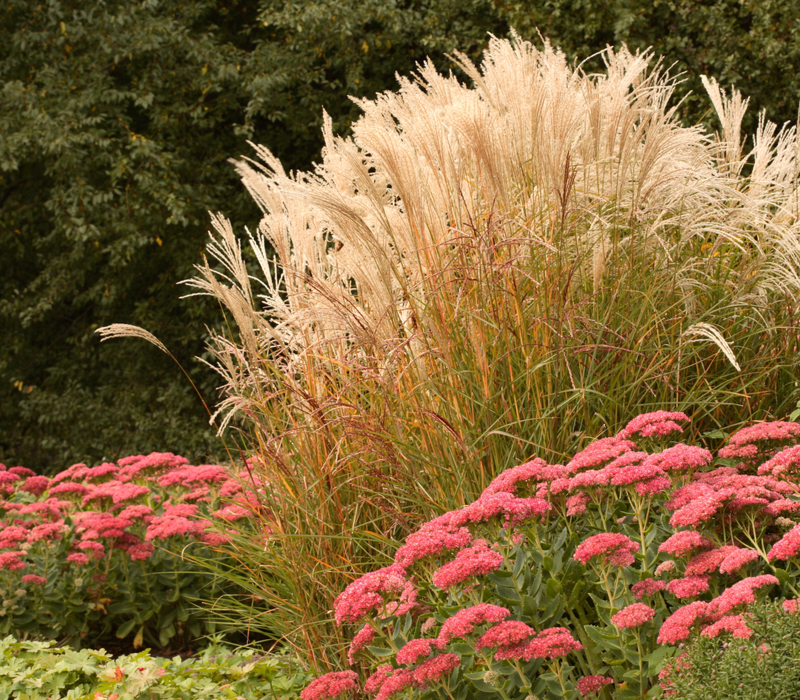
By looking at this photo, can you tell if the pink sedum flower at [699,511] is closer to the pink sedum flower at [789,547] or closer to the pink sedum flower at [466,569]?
the pink sedum flower at [789,547]

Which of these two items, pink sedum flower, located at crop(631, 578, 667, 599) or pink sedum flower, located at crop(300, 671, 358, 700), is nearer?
pink sedum flower, located at crop(631, 578, 667, 599)

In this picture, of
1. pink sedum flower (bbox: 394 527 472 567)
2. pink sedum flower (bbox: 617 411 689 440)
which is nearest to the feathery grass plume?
pink sedum flower (bbox: 617 411 689 440)

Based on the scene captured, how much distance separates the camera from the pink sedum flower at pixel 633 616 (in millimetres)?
1846

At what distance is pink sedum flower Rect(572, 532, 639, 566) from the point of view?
1918 mm

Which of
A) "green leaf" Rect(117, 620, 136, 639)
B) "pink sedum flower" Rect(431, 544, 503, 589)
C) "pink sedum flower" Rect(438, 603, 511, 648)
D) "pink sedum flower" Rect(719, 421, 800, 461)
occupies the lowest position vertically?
"green leaf" Rect(117, 620, 136, 639)

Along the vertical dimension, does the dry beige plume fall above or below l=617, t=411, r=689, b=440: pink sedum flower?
above

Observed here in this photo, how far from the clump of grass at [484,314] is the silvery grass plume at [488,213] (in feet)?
0.04

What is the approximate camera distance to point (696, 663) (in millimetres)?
1719

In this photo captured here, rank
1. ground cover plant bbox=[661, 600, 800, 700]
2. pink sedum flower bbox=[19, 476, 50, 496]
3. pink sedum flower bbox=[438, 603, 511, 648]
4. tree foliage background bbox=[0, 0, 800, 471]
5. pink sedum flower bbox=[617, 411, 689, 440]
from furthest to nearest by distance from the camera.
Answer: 1. tree foliage background bbox=[0, 0, 800, 471]
2. pink sedum flower bbox=[19, 476, 50, 496]
3. pink sedum flower bbox=[617, 411, 689, 440]
4. pink sedum flower bbox=[438, 603, 511, 648]
5. ground cover plant bbox=[661, 600, 800, 700]

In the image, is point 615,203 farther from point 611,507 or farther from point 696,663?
point 696,663

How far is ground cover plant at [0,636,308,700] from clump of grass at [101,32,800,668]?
0.90 feet

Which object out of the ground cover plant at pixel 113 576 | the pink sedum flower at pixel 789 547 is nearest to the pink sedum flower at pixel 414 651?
the pink sedum flower at pixel 789 547

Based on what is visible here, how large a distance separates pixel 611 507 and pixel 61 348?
9984 millimetres

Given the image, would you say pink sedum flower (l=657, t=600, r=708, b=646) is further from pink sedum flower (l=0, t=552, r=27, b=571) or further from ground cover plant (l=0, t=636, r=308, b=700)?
pink sedum flower (l=0, t=552, r=27, b=571)
